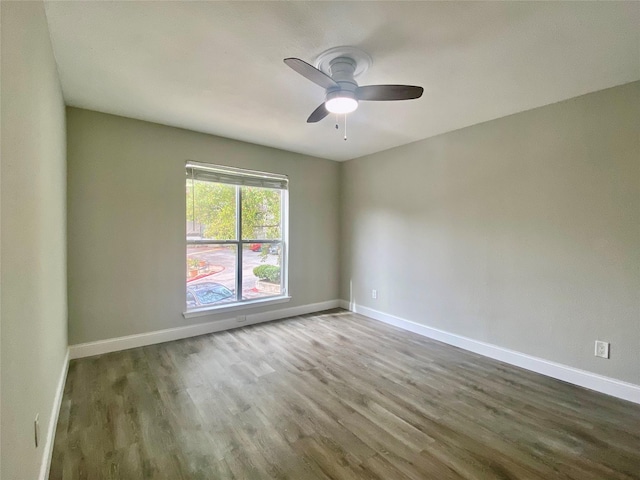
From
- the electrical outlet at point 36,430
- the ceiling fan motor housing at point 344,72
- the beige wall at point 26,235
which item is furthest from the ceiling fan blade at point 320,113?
the electrical outlet at point 36,430

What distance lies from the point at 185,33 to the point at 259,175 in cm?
237

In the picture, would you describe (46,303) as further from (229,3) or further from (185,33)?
(229,3)

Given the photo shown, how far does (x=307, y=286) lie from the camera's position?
4699 mm

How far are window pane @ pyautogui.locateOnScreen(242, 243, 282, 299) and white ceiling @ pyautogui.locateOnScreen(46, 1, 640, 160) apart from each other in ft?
6.16

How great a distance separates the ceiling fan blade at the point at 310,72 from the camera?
5.41 ft

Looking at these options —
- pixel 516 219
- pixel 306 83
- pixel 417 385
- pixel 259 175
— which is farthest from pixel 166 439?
pixel 516 219

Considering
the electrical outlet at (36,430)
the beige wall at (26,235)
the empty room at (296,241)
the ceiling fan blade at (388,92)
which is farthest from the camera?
the ceiling fan blade at (388,92)

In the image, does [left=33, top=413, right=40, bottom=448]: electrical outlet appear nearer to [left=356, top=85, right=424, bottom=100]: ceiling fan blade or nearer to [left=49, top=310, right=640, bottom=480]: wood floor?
[left=49, top=310, right=640, bottom=480]: wood floor

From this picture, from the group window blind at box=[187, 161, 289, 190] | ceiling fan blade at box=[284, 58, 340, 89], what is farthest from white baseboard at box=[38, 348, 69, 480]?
ceiling fan blade at box=[284, 58, 340, 89]

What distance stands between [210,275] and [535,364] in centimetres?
367

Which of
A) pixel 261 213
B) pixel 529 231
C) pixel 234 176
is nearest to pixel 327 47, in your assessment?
pixel 234 176

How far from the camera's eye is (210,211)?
381 centimetres

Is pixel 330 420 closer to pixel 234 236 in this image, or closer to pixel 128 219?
pixel 234 236

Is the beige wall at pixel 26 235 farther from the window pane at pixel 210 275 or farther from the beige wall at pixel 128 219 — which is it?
the window pane at pixel 210 275
